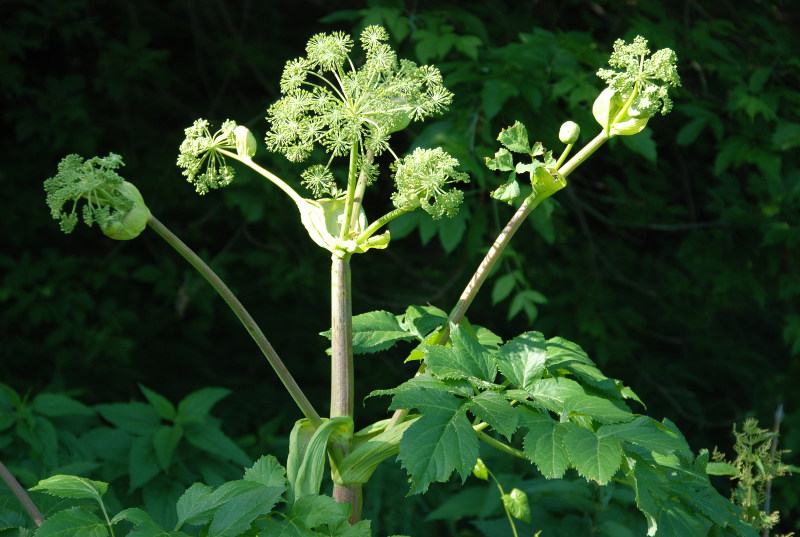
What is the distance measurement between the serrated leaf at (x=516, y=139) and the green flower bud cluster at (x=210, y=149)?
327 mm

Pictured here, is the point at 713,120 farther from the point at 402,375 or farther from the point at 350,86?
the point at 350,86

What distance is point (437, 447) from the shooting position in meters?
0.97

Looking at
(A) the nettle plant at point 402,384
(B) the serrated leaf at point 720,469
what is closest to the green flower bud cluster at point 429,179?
(A) the nettle plant at point 402,384

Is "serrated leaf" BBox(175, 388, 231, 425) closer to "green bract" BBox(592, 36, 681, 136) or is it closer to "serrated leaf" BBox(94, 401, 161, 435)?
"serrated leaf" BBox(94, 401, 161, 435)

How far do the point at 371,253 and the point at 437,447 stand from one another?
125 inches

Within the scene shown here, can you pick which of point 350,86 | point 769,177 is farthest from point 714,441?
point 350,86

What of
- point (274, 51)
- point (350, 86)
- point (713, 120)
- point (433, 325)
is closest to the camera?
point (350, 86)

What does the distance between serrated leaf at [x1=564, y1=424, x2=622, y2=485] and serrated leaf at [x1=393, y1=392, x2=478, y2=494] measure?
0.11 metres

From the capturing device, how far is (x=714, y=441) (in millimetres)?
4004

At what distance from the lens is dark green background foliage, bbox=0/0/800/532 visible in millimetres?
3268

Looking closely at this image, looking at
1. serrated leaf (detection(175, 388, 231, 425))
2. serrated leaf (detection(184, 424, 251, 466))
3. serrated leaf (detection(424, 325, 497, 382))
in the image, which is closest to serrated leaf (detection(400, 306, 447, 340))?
serrated leaf (detection(424, 325, 497, 382))

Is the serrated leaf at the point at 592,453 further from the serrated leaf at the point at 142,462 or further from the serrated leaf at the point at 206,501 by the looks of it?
the serrated leaf at the point at 142,462

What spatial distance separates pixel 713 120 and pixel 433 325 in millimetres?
2221

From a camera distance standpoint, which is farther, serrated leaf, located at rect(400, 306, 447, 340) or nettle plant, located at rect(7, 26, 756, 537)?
serrated leaf, located at rect(400, 306, 447, 340)
